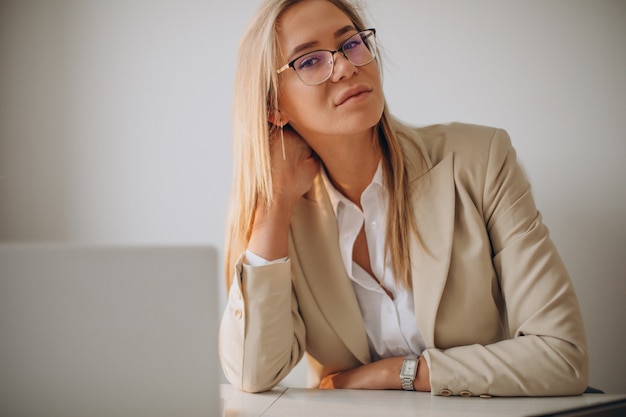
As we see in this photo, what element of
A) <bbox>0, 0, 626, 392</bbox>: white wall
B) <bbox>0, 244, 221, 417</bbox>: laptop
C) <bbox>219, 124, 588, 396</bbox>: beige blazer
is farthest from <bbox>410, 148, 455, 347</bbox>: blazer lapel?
<bbox>0, 244, 221, 417</bbox>: laptop

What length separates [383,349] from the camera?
63.0 inches

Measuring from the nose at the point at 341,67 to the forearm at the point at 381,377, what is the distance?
26.3 inches

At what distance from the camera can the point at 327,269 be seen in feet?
5.20

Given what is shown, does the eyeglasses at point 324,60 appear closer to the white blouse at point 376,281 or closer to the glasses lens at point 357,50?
the glasses lens at point 357,50

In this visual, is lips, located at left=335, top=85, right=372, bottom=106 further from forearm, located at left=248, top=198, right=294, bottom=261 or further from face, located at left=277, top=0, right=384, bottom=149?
forearm, located at left=248, top=198, right=294, bottom=261

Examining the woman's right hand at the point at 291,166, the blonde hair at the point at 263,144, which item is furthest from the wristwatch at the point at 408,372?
the woman's right hand at the point at 291,166

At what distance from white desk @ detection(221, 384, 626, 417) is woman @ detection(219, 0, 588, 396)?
2.7 inches

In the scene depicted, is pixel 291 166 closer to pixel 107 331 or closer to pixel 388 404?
pixel 388 404

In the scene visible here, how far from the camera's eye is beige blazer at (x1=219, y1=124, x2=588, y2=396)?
4.19 ft

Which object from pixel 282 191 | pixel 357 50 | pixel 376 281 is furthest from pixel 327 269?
pixel 357 50

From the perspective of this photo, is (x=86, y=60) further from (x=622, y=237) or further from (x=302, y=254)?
(x=622, y=237)

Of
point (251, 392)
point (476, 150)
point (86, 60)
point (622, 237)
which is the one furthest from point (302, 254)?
point (86, 60)

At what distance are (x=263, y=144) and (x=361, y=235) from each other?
36 centimetres

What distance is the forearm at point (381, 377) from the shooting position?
1340 mm
